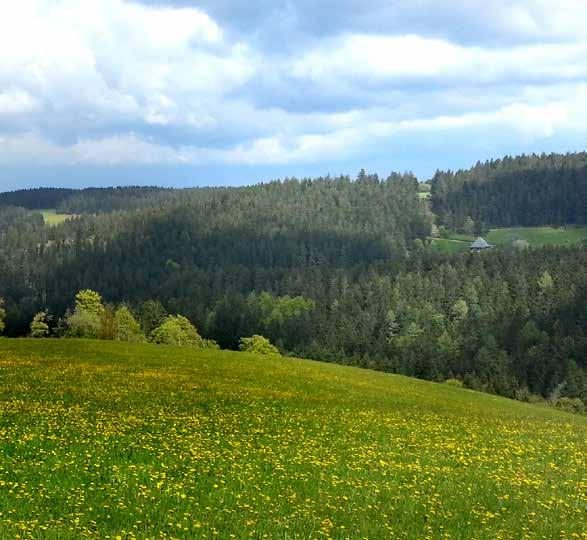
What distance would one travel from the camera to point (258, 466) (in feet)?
60.8

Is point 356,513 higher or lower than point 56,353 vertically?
higher

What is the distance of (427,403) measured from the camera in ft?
143

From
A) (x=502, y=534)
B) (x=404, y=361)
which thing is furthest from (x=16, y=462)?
(x=404, y=361)

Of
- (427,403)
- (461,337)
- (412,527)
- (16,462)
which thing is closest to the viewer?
(412,527)

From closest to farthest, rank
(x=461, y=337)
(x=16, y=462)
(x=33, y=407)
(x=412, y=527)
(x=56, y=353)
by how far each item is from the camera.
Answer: (x=412, y=527) → (x=16, y=462) → (x=33, y=407) → (x=56, y=353) → (x=461, y=337)

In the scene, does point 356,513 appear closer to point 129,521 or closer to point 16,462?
point 129,521

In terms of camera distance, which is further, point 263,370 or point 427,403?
point 263,370

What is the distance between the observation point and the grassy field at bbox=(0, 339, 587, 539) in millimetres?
13617

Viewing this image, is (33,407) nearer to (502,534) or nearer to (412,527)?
(412,527)

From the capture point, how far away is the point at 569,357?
157750 millimetres

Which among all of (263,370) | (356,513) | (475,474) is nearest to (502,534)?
(356,513)

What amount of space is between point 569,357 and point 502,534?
15873 centimetres

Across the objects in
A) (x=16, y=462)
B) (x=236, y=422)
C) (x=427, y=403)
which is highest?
(x=16, y=462)

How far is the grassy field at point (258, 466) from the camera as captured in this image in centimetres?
1362
